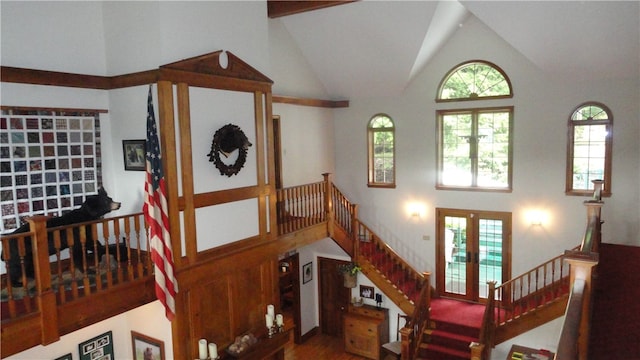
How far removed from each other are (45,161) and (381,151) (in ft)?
24.7

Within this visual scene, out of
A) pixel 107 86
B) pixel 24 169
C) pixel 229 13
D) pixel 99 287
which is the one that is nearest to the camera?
pixel 99 287

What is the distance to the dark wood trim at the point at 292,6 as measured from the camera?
832cm

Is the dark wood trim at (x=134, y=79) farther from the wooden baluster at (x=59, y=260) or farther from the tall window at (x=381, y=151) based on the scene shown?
the tall window at (x=381, y=151)

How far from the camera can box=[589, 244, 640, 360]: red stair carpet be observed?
4160mm

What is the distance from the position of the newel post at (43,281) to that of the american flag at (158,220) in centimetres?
115

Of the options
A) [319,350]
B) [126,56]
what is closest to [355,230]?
[319,350]

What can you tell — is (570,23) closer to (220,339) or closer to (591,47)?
(591,47)

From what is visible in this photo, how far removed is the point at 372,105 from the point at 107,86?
653 cm

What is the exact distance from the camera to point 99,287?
5137mm

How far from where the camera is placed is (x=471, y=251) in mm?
10211

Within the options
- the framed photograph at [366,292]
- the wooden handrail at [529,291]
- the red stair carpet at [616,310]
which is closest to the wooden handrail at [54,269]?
the red stair carpet at [616,310]

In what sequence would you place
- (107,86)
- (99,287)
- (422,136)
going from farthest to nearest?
(422,136), (107,86), (99,287)

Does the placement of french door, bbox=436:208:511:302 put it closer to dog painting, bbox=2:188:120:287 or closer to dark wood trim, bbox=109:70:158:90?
dark wood trim, bbox=109:70:158:90

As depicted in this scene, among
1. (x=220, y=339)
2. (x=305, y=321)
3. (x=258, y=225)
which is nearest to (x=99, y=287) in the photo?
(x=220, y=339)
